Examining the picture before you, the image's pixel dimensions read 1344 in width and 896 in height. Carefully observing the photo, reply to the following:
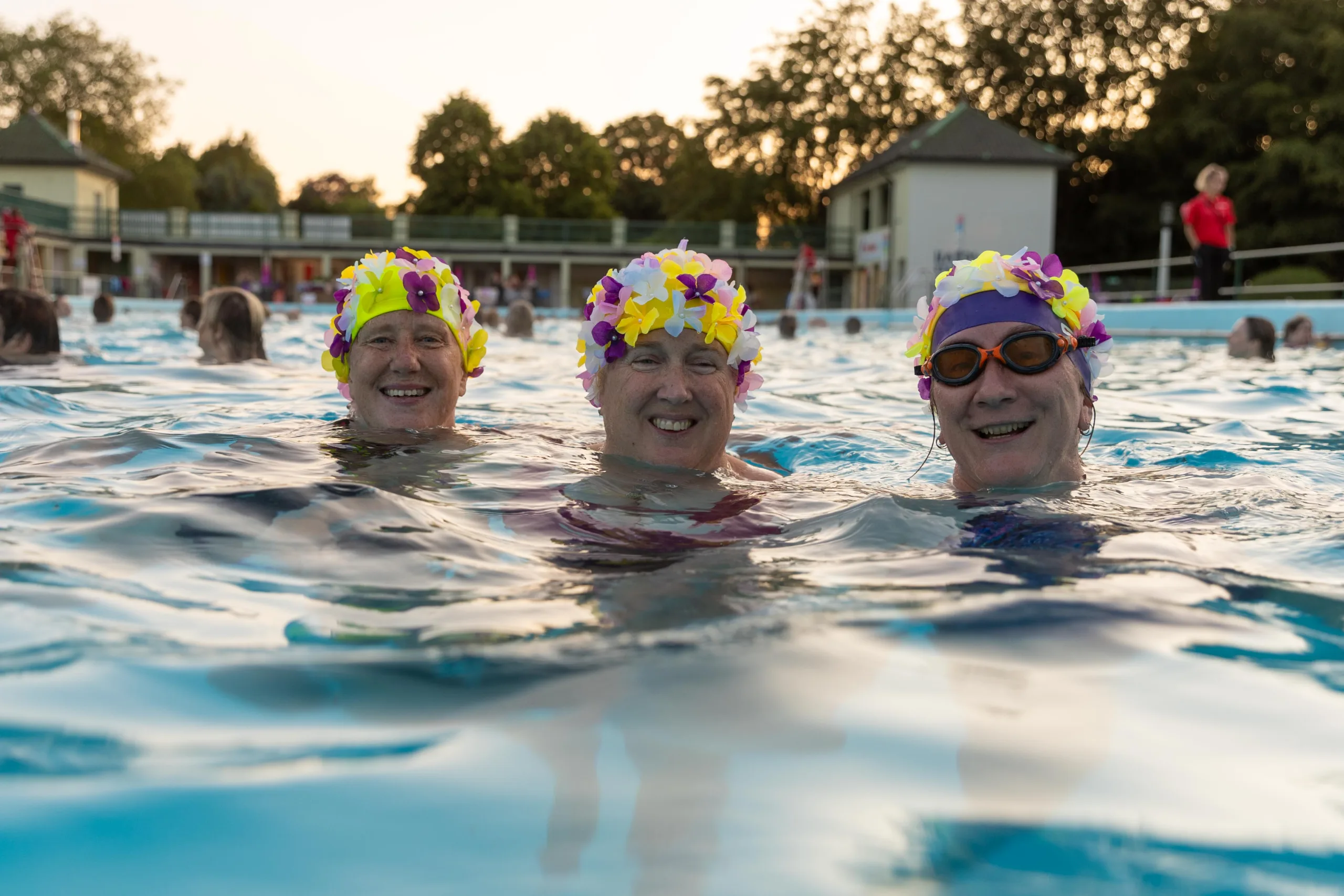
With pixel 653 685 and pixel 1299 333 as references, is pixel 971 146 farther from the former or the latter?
pixel 653 685

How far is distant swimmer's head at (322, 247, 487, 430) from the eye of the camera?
6.07 m

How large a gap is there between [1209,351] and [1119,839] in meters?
15.1

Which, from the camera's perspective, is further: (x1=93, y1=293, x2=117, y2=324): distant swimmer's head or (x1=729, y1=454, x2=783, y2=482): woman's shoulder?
(x1=93, y1=293, x2=117, y2=324): distant swimmer's head

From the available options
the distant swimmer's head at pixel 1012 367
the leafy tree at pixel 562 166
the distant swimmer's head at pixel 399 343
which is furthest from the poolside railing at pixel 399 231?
the distant swimmer's head at pixel 1012 367

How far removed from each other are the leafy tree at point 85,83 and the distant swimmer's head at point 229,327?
67158 millimetres

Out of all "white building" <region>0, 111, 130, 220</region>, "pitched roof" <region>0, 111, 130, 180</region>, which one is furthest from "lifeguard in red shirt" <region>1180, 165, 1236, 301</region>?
"pitched roof" <region>0, 111, 130, 180</region>

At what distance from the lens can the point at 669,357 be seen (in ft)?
16.7

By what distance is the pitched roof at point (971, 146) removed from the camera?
45500 mm

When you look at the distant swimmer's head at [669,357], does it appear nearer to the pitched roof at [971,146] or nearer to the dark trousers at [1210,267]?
the dark trousers at [1210,267]

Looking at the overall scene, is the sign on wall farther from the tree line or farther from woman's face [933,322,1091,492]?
woman's face [933,322,1091,492]

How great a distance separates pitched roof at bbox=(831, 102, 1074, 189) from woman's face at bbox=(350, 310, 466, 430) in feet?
136

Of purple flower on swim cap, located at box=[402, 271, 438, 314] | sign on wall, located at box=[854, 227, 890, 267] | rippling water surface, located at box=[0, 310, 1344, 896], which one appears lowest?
rippling water surface, located at box=[0, 310, 1344, 896]

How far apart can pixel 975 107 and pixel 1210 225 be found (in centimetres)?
4129

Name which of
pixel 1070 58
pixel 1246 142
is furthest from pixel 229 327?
pixel 1070 58
